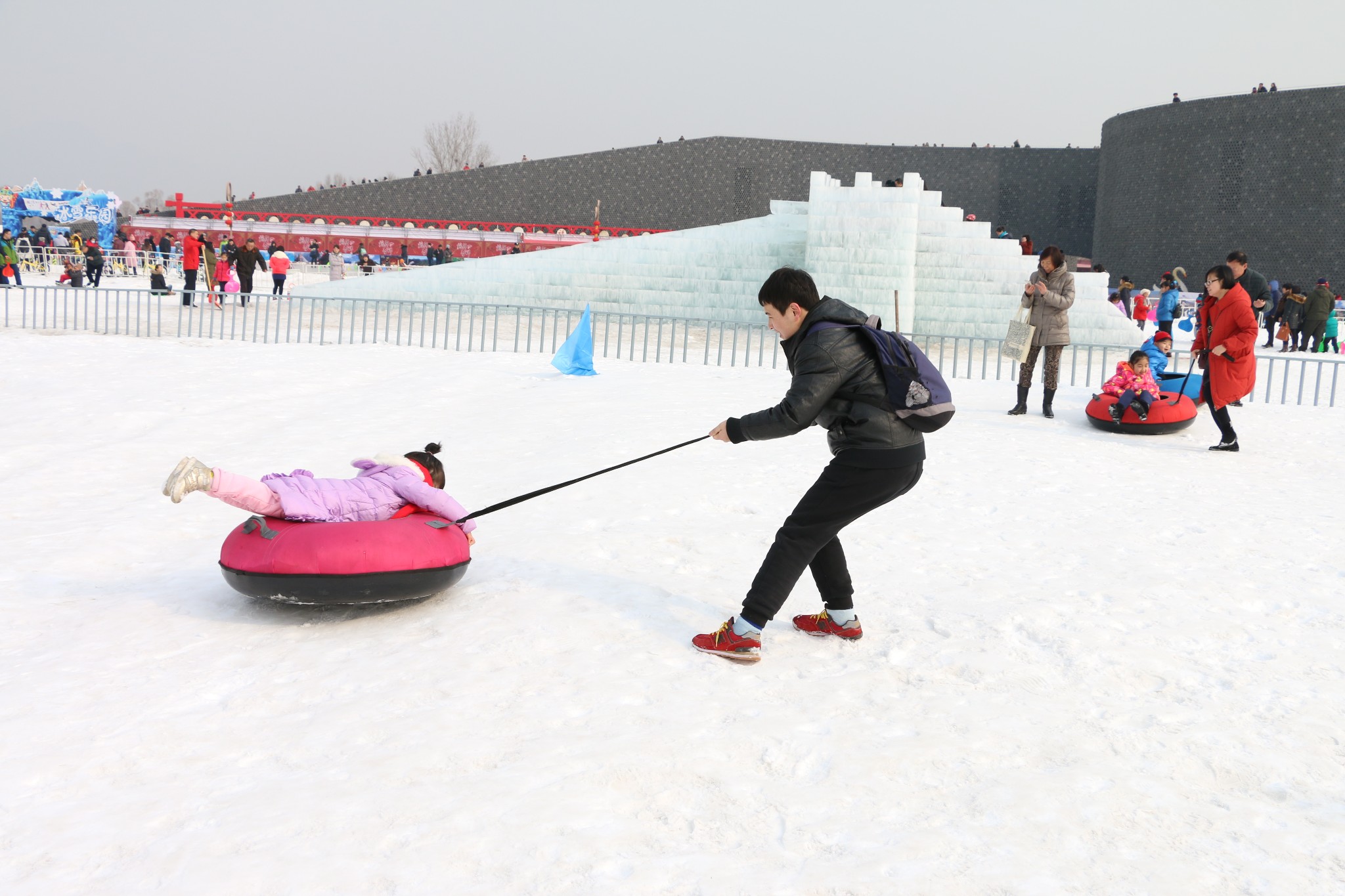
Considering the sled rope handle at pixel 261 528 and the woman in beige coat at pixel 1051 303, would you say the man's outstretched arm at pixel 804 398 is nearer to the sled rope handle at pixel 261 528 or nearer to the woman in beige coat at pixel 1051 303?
the sled rope handle at pixel 261 528

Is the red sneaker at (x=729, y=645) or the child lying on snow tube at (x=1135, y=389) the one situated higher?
the child lying on snow tube at (x=1135, y=389)

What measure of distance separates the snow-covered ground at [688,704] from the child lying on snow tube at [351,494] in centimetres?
46

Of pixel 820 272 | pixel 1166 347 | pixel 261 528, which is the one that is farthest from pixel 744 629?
pixel 820 272

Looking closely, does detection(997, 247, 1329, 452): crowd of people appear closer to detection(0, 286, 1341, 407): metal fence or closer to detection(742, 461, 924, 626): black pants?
detection(0, 286, 1341, 407): metal fence

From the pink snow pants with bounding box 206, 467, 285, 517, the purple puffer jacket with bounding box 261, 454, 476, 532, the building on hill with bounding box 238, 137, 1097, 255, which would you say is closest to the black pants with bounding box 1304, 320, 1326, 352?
the purple puffer jacket with bounding box 261, 454, 476, 532

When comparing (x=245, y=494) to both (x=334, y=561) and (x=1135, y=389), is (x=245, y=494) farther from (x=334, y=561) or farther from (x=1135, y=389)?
(x=1135, y=389)

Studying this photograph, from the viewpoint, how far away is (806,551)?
389cm

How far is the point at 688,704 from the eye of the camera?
365 cm

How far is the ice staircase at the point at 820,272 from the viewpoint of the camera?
59.9ft

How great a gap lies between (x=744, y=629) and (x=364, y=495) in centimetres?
176

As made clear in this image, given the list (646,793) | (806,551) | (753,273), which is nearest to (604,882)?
(646,793)

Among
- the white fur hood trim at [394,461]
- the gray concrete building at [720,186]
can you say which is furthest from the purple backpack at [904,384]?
the gray concrete building at [720,186]

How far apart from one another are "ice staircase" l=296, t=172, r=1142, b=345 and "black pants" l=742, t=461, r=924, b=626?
13929 millimetres

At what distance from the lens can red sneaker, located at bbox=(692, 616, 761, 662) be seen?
4004 millimetres
